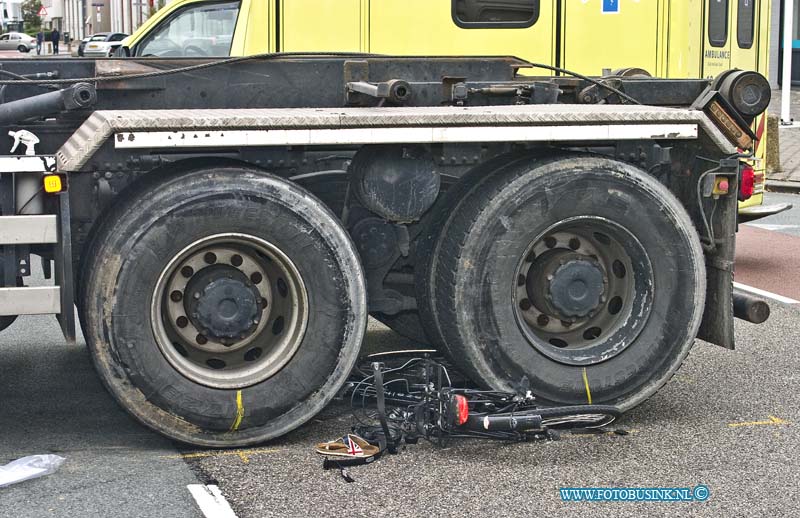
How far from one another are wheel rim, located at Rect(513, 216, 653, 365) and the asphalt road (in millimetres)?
429

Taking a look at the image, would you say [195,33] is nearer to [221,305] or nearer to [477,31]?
[477,31]

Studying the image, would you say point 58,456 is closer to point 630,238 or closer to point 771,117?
point 630,238

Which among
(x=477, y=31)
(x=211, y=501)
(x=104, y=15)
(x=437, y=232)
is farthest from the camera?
(x=104, y=15)

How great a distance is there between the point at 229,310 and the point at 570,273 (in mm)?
1566

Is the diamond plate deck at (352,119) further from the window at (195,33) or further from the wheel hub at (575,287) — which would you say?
the window at (195,33)

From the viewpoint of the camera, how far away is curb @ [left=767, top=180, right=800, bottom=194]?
18.3m

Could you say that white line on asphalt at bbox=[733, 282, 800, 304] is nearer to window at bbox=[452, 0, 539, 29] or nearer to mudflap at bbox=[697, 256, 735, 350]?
window at bbox=[452, 0, 539, 29]

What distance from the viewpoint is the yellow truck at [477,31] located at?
9.49m

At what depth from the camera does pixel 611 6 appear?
34.7 ft

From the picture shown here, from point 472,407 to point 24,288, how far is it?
6.47 feet

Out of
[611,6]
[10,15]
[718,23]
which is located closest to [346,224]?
[611,6]

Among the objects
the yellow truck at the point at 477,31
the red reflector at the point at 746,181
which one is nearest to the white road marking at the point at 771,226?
the yellow truck at the point at 477,31

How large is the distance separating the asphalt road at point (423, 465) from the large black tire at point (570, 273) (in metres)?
0.33

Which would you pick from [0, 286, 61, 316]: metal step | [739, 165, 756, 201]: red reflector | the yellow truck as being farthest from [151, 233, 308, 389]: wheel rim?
the yellow truck
